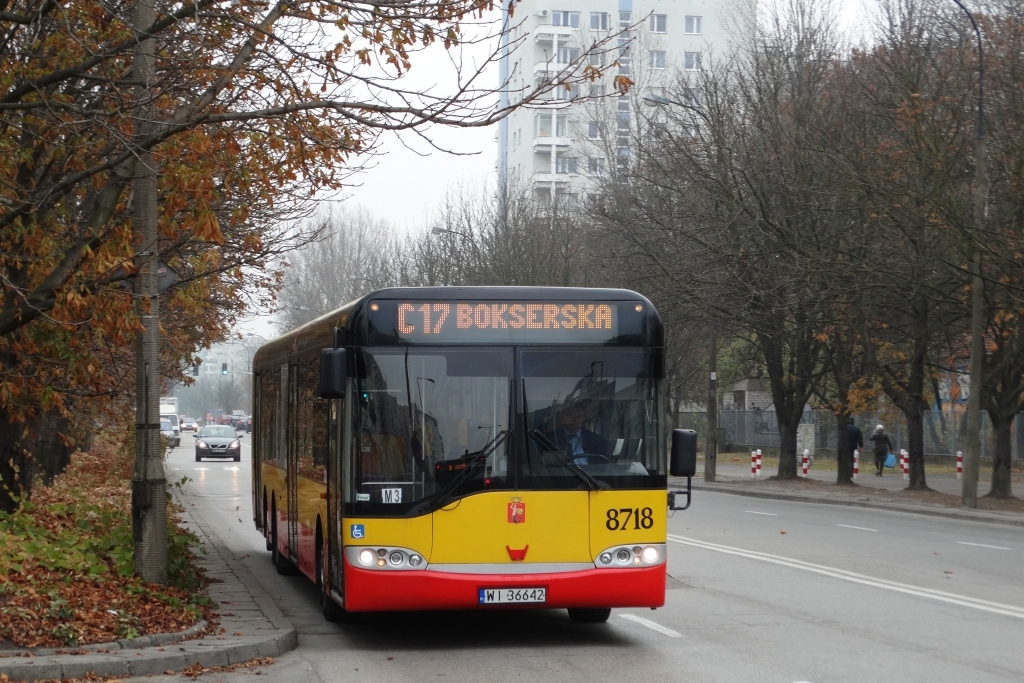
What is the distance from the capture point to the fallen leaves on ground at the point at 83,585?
9.64 meters

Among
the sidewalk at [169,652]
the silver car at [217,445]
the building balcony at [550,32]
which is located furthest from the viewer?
the building balcony at [550,32]

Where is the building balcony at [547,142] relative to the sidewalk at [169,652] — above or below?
above

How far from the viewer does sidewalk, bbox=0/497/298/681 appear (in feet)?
29.0

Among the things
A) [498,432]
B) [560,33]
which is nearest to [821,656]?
[498,432]

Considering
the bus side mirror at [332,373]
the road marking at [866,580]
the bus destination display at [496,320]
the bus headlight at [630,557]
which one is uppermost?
the bus destination display at [496,320]

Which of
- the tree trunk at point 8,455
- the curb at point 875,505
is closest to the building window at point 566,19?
the curb at point 875,505

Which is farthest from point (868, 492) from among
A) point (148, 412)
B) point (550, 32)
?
point (550, 32)

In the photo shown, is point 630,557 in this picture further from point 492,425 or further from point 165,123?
point 165,123

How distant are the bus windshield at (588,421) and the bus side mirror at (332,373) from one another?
137 cm

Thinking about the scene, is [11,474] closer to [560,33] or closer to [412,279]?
[412,279]

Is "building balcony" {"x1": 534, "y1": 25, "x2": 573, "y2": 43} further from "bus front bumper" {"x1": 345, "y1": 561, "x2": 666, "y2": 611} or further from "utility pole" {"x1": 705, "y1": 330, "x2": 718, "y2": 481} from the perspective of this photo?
"bus front bumper" {"x1": 345, "y1": 561, "x2": 666, "y2": 611}

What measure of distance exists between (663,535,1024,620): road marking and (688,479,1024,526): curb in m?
8.29

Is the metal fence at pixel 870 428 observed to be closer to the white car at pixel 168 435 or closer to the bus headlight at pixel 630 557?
the white car at pixel 168 435

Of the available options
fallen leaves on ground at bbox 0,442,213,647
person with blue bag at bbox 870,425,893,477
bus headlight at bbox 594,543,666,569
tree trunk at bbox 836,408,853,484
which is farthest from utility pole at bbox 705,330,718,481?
bus headlight at bbox 594,543,666,569
